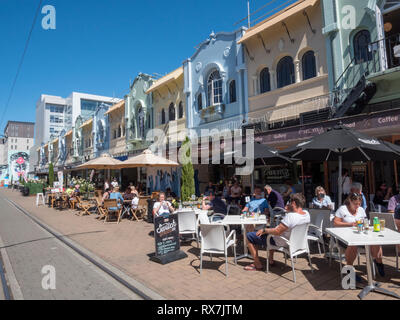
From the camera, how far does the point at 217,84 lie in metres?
15.0

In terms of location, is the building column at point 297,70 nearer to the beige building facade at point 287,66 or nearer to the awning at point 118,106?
the beige building facade at point 287,66

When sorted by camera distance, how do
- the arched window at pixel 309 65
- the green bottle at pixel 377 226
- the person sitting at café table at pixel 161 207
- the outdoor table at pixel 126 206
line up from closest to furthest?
1. the green bottle at pixel 377 226
2. the person sitting at café table at pixel 161 207
3. the outdoor table at pixel 126 206
4. the arched window at pixel 309 65

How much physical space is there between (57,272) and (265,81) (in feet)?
38.3

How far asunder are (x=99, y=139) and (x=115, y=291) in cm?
2659

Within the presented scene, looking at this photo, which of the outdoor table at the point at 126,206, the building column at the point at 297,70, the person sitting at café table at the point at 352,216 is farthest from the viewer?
the building column at the point at 297,70

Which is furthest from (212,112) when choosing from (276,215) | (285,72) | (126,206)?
(276,215)

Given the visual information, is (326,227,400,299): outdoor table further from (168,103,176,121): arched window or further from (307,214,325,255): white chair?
(168,103,176,121): arched window

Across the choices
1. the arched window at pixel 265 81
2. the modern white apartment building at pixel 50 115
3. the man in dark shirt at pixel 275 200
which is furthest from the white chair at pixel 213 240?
the modern white apartment building at pixel 50 115

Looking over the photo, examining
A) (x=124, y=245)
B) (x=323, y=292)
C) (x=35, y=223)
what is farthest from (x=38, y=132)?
(x=323, y=292)

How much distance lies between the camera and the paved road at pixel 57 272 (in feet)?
12.8

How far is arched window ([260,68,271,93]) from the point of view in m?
12.9

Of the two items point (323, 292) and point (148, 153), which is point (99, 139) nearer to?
point (148, 153)

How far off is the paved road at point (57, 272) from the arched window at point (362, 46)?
35.0 ft

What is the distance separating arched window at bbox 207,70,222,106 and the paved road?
1047 cm
